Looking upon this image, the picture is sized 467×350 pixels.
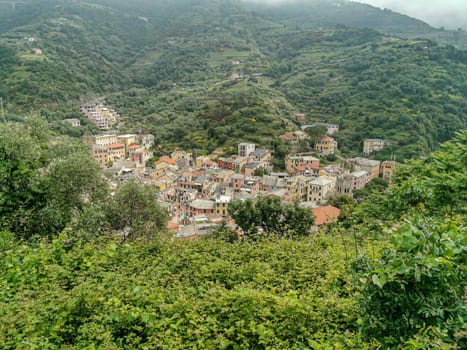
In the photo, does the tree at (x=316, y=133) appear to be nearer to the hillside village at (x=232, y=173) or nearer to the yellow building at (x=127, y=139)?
the hillside village at (x=232, y=173)

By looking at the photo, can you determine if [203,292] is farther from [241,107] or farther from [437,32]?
[437,32]

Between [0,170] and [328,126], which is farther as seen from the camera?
[328,126]

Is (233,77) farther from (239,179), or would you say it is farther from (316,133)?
(239,179)

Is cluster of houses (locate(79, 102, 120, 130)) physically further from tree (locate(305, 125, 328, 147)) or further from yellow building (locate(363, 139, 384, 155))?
yellow building (locate(363, 139, 384, 155))

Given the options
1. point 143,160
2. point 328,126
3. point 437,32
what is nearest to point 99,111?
point 143,160

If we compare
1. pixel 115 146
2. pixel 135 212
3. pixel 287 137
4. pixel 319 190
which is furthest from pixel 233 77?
pixel 135 212
